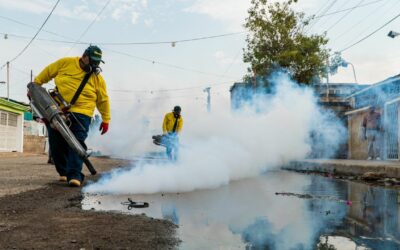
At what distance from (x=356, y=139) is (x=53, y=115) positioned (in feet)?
68.5

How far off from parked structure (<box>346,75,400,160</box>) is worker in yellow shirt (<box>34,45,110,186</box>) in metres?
14.5

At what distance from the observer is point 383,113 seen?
→ 2041 cm

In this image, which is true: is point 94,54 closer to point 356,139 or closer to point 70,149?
point 70,149

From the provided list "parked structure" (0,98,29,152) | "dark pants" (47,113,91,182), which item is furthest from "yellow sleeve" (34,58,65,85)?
"parked structure" (0,98,29,152)

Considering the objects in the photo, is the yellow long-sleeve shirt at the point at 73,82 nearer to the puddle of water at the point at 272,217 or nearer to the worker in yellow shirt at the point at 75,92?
the worker in yellow shirt at the point at 75,92

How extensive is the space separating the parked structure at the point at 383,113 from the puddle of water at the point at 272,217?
13.7 metres

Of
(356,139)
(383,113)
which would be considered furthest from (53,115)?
(356,139)

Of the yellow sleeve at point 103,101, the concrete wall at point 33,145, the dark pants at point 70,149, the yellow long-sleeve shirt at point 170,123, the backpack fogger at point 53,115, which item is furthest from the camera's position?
the concrete wall at point 33,145

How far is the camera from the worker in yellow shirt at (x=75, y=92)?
6.89 m

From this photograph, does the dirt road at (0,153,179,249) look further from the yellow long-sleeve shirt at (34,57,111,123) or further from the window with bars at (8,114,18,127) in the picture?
the window with bars at (8,114,18,127)

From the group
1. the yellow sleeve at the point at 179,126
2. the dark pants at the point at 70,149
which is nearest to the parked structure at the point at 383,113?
the yellow sleeve at the point at 179,126

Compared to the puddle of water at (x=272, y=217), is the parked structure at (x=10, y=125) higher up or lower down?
higher up

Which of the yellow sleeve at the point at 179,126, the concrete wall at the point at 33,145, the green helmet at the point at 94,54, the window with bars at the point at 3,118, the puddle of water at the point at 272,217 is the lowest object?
the puddle of water at the point at 272,217

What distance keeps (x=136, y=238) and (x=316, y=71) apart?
25.3 m
